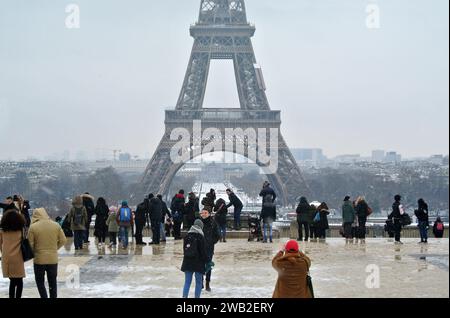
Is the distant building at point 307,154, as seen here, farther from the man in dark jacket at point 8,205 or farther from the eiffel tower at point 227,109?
the man in dark jacket at point 8,205

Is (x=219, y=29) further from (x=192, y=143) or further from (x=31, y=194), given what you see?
(x=31, y=194)

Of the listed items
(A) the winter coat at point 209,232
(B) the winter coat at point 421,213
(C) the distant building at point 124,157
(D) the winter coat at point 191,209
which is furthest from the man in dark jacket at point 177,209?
(C) the distant building at point 124,157

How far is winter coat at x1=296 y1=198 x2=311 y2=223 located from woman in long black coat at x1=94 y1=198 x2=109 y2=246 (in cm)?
476

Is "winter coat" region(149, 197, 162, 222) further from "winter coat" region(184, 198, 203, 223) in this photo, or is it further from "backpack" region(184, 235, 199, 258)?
"backpack" region(184, 235, 199, 258)

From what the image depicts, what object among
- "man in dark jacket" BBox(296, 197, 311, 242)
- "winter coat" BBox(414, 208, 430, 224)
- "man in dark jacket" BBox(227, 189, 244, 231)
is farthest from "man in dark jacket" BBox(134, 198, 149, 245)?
"winter coat" BBox(414, 208, 430, 224)

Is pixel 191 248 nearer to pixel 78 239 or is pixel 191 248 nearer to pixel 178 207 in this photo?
pixel 78 239

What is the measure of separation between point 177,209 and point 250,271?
5.61 metres

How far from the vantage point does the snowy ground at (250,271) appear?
11.7m

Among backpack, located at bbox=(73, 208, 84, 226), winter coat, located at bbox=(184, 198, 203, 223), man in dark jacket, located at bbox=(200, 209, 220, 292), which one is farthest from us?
winter coat, located at bbox=(184, 198, 203, 223)

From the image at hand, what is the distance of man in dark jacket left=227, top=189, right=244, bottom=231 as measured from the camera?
780 inches

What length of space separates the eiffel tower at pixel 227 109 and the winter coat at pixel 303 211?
1531 inches

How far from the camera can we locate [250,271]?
45.6ft

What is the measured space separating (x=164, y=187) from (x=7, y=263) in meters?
49.5
